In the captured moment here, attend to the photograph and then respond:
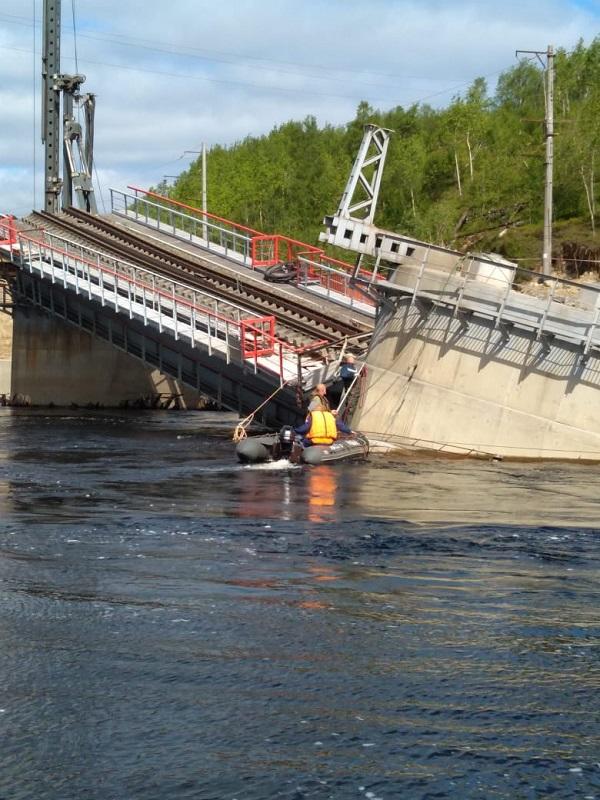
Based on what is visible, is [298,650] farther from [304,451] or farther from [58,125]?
[58,125]

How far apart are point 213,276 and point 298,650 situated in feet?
106

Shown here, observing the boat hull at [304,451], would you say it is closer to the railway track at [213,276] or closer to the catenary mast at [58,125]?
the railway track at [213,276]

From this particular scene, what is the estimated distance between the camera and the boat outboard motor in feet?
82.4

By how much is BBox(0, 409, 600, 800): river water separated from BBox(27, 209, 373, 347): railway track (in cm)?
1665

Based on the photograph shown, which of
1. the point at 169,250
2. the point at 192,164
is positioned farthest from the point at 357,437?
the point at 192,164

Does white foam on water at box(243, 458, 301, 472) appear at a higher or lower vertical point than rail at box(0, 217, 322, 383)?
lower

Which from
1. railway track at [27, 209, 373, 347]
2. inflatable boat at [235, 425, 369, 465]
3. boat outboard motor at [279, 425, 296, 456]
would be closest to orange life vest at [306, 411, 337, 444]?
inflatable boat at [235, 425, 369, 465]

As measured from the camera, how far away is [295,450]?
24.9 metres

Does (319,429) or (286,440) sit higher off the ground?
(319,429)

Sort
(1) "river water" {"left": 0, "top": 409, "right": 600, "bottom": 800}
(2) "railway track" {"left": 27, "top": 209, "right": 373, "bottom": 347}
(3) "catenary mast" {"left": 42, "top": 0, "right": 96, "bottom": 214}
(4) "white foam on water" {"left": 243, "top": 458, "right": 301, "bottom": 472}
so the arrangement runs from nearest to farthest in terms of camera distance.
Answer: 1. (1) "river water" {"left": 0, "top": 409, "right": 600, "bottom": 800}
2. (4) "white foam on water" {"left": 243, "top": 458, "right": 301, "bottom": 472}
3. (2) "railway track" {"left": 27, "top": 209, "right": 373, "bottom": 347}
4. (3) "catenary mast" {"left": 42, "top": 0, "right": 96, "bottom": 214}

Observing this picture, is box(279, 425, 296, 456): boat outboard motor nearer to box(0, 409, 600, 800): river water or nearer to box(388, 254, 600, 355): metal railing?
box(388, 254, 600, 355): metal railing

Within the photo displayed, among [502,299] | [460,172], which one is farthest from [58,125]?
[460,172]

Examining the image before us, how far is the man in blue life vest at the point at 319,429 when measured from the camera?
25.1 meters

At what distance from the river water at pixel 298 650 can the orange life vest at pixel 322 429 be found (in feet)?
20.2
